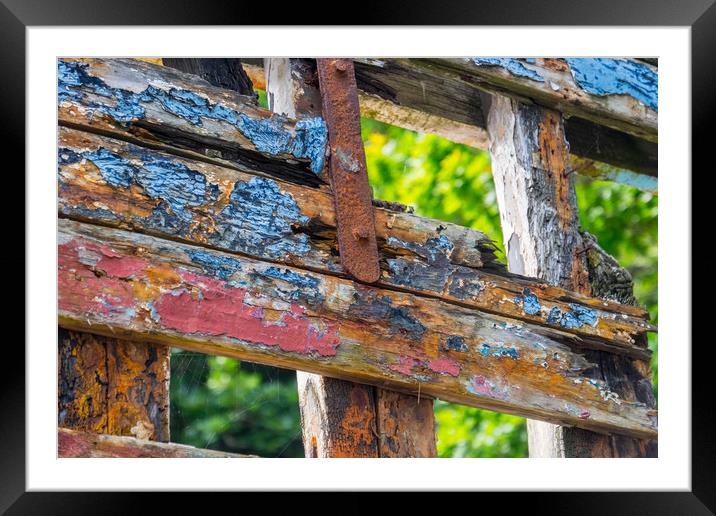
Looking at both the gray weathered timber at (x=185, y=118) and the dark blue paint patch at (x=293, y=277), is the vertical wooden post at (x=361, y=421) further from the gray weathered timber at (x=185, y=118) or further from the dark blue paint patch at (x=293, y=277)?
the gray weathered timber at (x=185, y=118)

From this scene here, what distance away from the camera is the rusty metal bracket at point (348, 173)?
219 cm

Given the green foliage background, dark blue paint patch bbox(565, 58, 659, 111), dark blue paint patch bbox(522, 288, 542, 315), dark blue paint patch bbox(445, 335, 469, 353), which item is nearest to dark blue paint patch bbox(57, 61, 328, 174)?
dark blue paint patch bbox(445, 335, 469, 353)

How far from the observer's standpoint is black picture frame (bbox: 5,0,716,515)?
6.35ft

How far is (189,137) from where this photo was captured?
2119mm

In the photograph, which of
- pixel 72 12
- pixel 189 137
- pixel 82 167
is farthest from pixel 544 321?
pixel 72 12

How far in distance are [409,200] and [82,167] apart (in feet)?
14.4

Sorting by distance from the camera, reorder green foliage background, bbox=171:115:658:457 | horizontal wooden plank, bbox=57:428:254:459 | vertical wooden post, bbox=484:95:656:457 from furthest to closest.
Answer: green foliage background, bbox=171:115:658:457 → vertical wooden post, bbox=484:95:656:457 → horizontal wooden plank, bbox=57:428:254:459

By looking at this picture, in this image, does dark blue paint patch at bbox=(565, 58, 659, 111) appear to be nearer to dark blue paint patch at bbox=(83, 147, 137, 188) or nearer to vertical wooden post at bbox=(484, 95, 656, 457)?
vertical wooden post at bbox=(484, 95, 656, 457)

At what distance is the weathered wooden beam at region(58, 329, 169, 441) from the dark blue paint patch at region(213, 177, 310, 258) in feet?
1.10

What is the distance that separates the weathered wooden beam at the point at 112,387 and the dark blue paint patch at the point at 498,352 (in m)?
0.85

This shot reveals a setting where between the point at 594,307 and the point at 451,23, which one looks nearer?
the point at 451,23

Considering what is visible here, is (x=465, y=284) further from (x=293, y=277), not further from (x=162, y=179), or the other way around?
(x=162, y=179)
